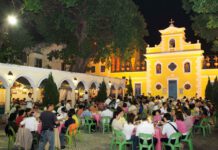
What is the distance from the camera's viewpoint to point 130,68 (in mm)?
35500

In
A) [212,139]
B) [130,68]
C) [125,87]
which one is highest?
[130,68]

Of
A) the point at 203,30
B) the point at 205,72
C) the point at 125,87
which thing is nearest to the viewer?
the point at 203,30

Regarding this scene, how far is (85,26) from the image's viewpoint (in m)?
25.0

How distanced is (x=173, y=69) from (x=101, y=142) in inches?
912

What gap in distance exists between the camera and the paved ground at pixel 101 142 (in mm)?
10387

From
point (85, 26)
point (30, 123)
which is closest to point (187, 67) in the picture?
point (85, 26)

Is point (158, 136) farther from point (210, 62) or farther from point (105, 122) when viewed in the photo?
point (210, 62)

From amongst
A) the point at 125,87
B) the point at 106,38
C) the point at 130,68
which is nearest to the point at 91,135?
the point at 106,38

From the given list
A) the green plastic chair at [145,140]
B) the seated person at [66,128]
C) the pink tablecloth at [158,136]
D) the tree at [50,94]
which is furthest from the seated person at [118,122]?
the tree at [50,94]

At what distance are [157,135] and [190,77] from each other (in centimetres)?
2468

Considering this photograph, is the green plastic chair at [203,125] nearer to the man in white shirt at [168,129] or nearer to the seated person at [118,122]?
→ the seated person at [118,122]

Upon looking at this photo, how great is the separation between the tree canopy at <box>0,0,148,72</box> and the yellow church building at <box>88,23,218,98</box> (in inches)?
261

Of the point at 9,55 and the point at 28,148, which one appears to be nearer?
the point at 28,148

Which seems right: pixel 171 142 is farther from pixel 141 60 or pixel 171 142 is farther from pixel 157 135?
pixel 141 60
